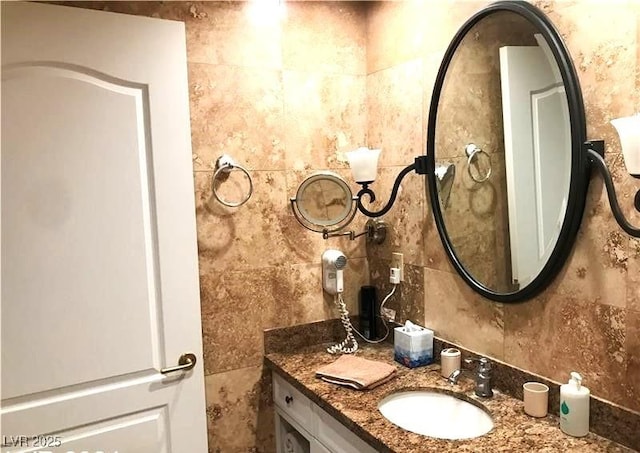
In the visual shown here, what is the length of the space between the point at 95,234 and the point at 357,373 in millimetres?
962

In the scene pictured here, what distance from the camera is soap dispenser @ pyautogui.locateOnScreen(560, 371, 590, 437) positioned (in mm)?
1273

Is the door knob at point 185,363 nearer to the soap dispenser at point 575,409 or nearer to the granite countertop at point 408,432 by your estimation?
the granite countertop at point 408,432

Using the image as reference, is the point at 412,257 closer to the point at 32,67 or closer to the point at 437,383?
the point at 437,383

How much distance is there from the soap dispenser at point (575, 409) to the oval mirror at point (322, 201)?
993 millimetres

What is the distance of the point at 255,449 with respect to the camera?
77.4 inches

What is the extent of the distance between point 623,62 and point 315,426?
4.60 ft

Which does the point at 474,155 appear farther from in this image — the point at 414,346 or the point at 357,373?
the point at 357,373

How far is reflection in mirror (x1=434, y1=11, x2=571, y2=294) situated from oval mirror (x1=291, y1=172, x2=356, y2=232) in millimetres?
393

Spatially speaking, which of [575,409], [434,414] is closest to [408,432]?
[434,414]

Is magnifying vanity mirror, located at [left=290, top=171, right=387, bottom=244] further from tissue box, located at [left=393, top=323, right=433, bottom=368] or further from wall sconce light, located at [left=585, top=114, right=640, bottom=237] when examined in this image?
wall sconce light, located at [left=585, top=114, right=640, bottom=237]

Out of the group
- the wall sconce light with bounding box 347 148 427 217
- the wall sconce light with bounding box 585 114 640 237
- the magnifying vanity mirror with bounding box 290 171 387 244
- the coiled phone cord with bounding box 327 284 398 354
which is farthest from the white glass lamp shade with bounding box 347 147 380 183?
the wall sconce light with bounding box 585 114 640 237


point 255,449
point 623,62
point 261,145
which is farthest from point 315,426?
point 623,62

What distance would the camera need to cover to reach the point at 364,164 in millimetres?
1764

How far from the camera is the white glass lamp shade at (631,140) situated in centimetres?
→ 104
